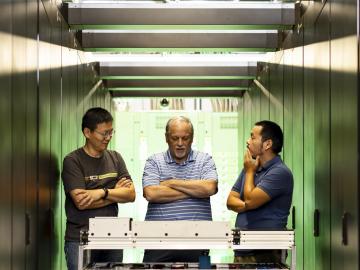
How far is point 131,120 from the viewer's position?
13773mm

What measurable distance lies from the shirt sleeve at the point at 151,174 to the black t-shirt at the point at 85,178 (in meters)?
0.27

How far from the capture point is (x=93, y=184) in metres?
5.82

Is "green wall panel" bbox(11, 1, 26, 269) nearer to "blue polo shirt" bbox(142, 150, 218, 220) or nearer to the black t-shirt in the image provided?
the black t-shirt

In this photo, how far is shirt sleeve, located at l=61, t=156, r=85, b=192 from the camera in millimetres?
5688

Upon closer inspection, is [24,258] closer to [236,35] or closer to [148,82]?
[236,35]

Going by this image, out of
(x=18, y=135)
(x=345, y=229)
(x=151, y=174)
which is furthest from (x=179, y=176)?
(x=345, y=229)

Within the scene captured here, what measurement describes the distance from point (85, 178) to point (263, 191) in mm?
1259

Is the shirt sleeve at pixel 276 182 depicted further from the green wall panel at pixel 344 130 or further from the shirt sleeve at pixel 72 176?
the shirt sleeve at pixel 72 176

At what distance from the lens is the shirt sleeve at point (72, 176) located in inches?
224

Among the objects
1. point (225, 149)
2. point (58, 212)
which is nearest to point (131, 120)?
point (225, 149)

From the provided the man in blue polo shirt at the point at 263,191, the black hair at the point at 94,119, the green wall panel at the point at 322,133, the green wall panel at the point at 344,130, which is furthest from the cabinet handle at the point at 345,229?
the black hair at the point at 94,119

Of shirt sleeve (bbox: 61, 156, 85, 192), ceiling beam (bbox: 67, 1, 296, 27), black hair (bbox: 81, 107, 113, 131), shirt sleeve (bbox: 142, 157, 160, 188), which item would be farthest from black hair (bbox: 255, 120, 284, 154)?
ceiling beam (bbox: 67, 1, 296, 27)

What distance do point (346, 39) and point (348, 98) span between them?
0.31 meters

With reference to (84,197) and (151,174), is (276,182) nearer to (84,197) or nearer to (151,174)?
(151,174)
